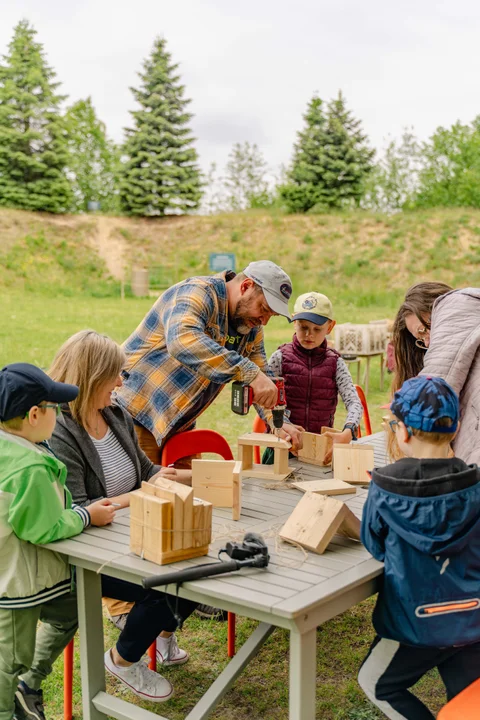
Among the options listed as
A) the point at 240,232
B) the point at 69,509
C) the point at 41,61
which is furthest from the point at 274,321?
the point at 41,61

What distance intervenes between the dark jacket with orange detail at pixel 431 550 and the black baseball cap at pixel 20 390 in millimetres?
1164

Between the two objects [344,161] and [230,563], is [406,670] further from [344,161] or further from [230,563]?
[344,161]

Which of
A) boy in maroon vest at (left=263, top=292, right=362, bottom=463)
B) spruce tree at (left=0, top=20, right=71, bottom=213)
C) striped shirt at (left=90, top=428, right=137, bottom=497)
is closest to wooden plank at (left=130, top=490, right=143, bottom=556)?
striped shirt at (left=90, top=428, right=137, bottom=497)

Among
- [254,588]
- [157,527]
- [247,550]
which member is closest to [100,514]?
[157,527]

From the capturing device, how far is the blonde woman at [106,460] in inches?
105

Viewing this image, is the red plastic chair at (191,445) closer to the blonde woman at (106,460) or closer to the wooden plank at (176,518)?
the blonde woman at (106,460)

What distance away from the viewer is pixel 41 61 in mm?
32344

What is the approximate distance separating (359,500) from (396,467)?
785 mm

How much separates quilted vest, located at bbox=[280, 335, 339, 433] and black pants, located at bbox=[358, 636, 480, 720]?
A: 203cm

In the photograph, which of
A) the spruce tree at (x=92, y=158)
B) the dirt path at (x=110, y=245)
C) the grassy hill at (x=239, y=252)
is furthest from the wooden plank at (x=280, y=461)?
the spruce tree at (x=92, y=158)

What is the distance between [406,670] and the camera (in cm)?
221

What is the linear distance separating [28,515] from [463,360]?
5.59 feet

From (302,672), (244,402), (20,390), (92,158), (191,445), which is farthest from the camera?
(92,158)

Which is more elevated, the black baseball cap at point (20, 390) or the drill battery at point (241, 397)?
the black baseball cap at point (20, 390)
